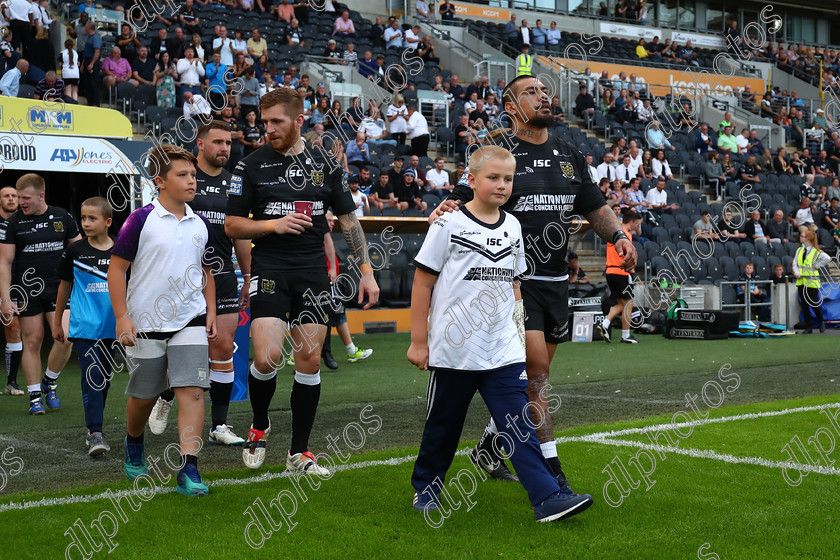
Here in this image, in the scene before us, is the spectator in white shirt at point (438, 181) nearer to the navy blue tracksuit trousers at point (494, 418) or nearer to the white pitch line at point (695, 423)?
the white pitch line at point (695, 423)

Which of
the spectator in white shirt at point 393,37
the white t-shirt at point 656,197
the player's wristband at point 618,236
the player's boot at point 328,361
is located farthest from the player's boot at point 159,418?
the spectator in white shirt at point 393,37

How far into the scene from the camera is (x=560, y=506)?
13.3ft

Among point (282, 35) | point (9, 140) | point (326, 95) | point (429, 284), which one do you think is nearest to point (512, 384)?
point (429, 284)

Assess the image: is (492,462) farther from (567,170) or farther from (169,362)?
(169,362)

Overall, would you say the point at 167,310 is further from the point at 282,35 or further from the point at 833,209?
the point at 833,209

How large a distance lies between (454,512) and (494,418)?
52 cm

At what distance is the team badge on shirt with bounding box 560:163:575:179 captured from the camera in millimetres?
5004

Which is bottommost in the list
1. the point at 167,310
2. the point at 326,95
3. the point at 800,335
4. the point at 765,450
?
the point at 800,335

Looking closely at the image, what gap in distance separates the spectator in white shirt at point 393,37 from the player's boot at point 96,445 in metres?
21.4

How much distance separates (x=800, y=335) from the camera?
55.3 feet

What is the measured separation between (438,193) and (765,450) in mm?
13976

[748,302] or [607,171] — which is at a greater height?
[607,171]

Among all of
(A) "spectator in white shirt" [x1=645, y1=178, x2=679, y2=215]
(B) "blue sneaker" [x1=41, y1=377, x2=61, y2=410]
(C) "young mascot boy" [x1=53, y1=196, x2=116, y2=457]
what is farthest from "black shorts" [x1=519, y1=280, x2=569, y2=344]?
(A) "spectator in white shirt" [x1=645, y1=178, x2=679, y2=215]

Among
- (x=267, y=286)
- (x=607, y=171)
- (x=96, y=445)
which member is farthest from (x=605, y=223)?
(x=607, y=171)
